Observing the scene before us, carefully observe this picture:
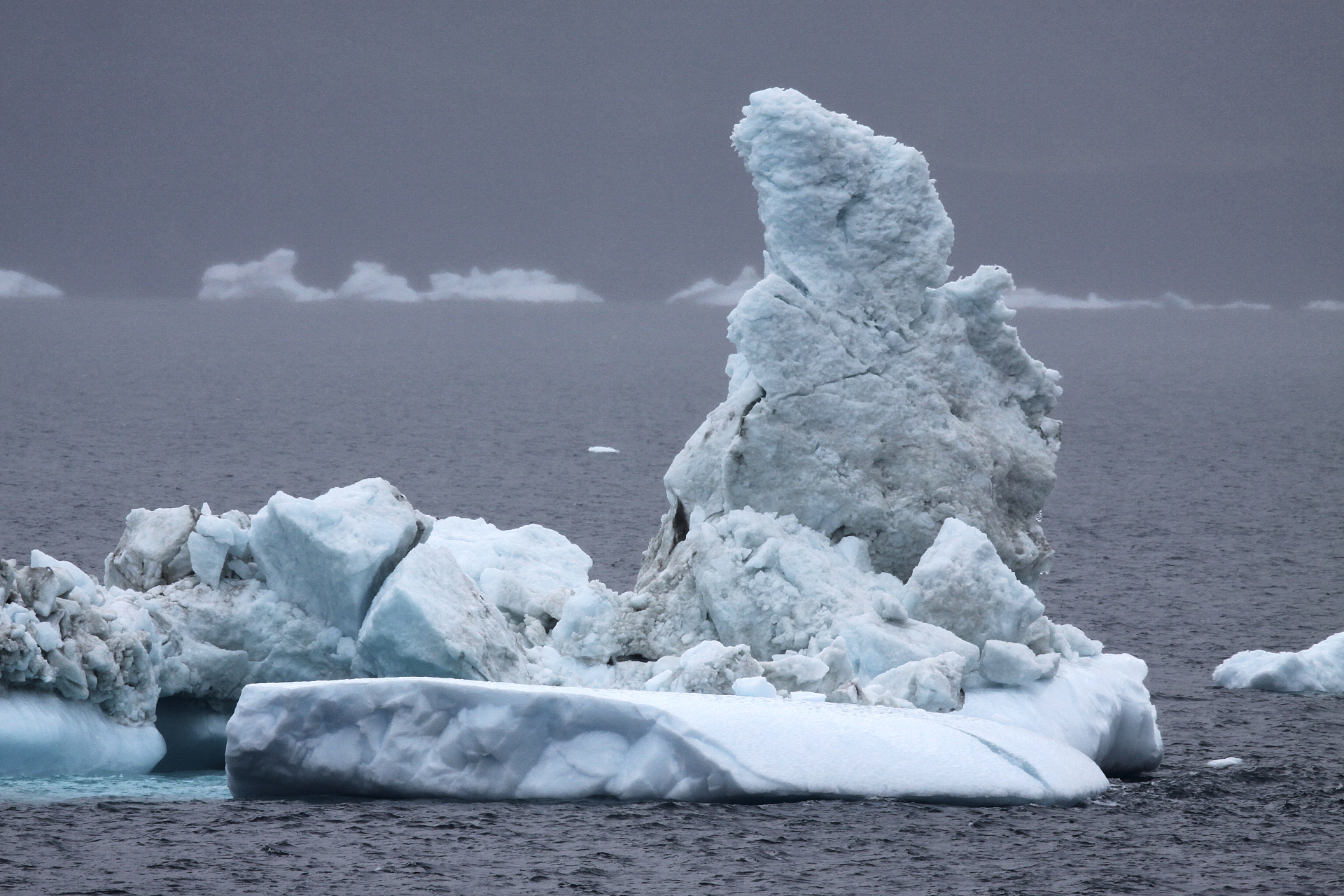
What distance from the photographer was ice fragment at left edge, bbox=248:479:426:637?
11.4 m

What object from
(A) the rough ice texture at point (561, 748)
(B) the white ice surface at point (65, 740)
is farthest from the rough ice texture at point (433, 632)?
(B) the white ice surface at point (65, 740)

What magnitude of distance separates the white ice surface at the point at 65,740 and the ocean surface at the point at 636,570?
0.97ft

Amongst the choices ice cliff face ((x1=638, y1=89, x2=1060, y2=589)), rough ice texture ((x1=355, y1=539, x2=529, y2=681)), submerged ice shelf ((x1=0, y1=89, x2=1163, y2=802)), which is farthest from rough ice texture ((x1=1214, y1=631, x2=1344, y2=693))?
rough ice texture ((x1=355, y1=539, x2=529, y2=681))

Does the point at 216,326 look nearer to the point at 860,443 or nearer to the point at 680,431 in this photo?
the point at 680,431

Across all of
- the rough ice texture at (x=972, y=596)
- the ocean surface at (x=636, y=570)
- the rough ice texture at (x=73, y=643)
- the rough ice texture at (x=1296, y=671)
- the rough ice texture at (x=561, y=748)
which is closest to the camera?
the ocean surface at (x=636, y=570)

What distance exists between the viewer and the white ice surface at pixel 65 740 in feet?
33.8

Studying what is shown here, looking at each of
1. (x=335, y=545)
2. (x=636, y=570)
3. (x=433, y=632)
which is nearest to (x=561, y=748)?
(x=433, y=632)

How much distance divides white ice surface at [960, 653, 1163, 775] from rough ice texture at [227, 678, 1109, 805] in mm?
1714

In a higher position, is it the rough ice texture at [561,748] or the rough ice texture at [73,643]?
the rough ice texture at [73,643]

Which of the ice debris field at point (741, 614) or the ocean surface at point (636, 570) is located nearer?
the ocean surface at point (636, 570)

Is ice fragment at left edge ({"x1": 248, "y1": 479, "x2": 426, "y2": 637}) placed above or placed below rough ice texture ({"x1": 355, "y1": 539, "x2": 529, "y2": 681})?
Result: above

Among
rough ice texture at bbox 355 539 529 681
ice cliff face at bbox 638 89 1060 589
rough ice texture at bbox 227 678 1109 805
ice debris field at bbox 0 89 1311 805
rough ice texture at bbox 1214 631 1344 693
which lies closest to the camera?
rough ice texture at bbox 227 678 1109 805

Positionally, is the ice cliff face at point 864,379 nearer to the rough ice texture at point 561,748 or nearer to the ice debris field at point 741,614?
the ice debris field at point 741,614

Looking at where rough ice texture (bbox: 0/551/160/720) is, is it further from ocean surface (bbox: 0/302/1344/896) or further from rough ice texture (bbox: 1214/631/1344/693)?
rough ice texture (bbox: 1214/631/1344/693)
